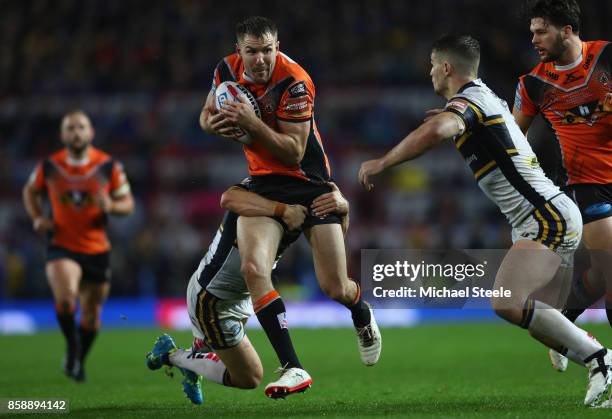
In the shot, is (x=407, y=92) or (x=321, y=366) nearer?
(x=321, y=366)

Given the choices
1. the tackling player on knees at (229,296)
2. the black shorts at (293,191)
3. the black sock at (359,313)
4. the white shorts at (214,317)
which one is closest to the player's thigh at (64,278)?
the tackling player on knees at (229,296)

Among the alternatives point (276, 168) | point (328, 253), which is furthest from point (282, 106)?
point (328, 253)

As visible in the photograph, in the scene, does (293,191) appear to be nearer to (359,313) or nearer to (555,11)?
(359,313)

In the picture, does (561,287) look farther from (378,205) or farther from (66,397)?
(378,205)

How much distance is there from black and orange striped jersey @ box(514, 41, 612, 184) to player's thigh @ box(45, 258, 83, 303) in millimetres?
5175

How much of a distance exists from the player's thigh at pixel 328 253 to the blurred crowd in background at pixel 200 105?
10.4 meters

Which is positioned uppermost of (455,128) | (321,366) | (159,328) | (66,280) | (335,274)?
(455,128)

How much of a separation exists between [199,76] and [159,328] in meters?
5.87

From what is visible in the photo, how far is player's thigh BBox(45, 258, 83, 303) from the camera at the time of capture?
10211mm

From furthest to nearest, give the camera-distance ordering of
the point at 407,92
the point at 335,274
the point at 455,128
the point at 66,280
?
the point at 407,92, the point at 66,280, the point at 335,274, the point at 455,128

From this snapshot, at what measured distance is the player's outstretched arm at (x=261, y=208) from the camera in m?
6.68

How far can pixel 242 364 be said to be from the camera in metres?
7.03

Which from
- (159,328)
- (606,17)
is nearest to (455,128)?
(159,328)

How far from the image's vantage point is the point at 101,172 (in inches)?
430
